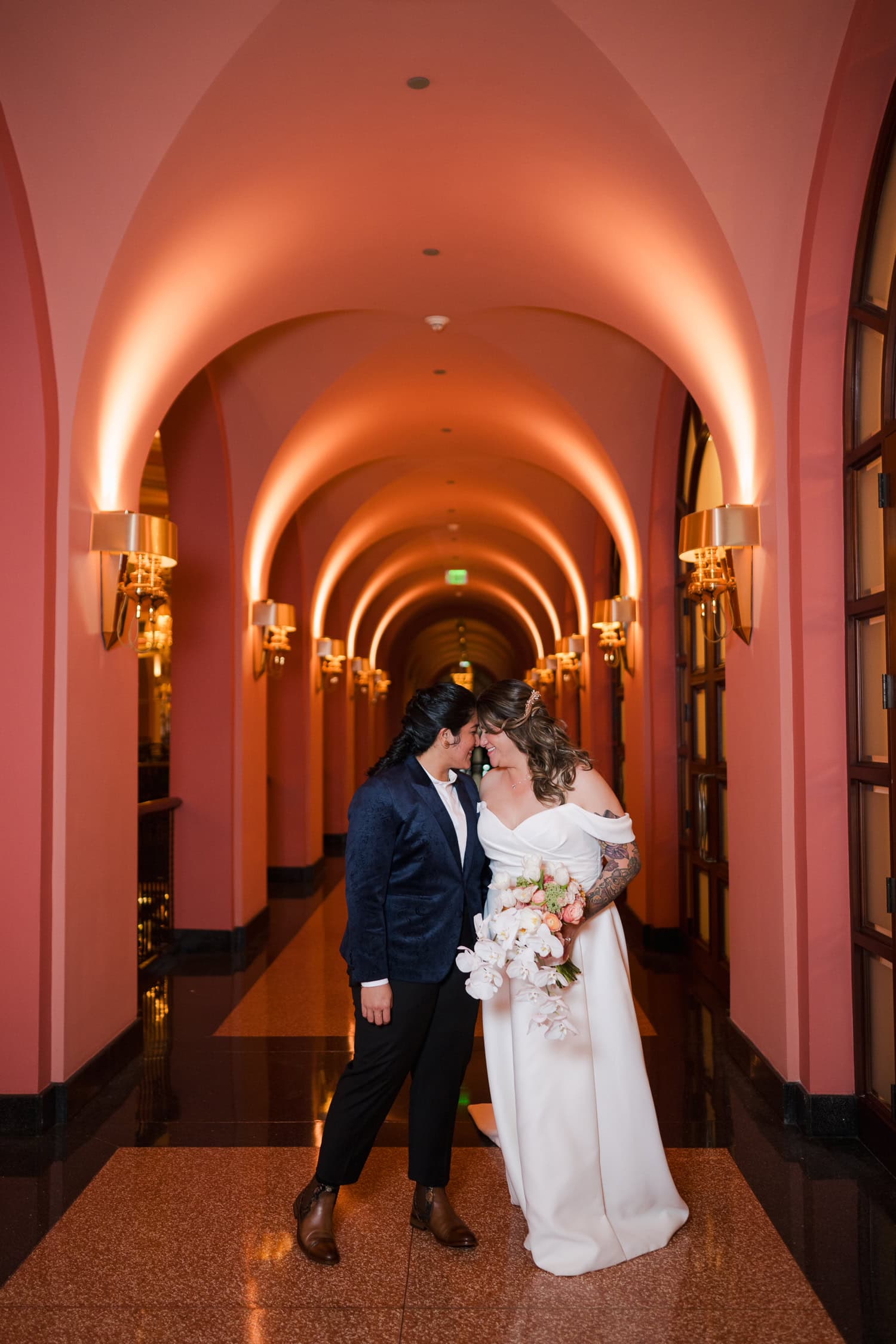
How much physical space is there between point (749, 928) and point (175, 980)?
3.92 meters

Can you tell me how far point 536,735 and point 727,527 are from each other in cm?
202

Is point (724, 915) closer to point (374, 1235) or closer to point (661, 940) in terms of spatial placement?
point (661, 940)

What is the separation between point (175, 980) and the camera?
6969mm

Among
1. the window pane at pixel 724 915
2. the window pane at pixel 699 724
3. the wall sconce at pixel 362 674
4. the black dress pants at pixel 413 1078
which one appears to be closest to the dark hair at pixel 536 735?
the black dress pants at pixel 413 1078

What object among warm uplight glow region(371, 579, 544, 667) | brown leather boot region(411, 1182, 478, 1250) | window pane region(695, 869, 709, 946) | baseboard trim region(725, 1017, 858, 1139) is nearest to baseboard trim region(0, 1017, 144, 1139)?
brown leather boot region(411, 1182, 478, 1250)

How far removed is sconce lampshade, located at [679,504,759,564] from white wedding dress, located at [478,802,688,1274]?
1971 mm

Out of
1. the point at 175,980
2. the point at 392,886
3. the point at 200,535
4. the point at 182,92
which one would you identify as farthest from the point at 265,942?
the point at 182,92

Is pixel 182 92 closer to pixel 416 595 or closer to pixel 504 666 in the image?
pixel 416 595

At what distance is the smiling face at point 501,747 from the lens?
3248mm

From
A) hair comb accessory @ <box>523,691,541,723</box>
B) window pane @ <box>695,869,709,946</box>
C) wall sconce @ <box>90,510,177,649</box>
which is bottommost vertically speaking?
window pane @ <box>695,869,709,946</box>

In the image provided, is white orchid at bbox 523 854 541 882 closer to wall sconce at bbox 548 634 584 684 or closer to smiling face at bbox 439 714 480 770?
smiling face at bbox 439 714 480 770

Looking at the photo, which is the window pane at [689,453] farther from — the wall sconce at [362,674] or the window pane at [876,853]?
the wall sconce at [362,674]

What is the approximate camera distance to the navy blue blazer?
3.10 metres

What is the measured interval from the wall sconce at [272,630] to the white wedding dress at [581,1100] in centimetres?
532
